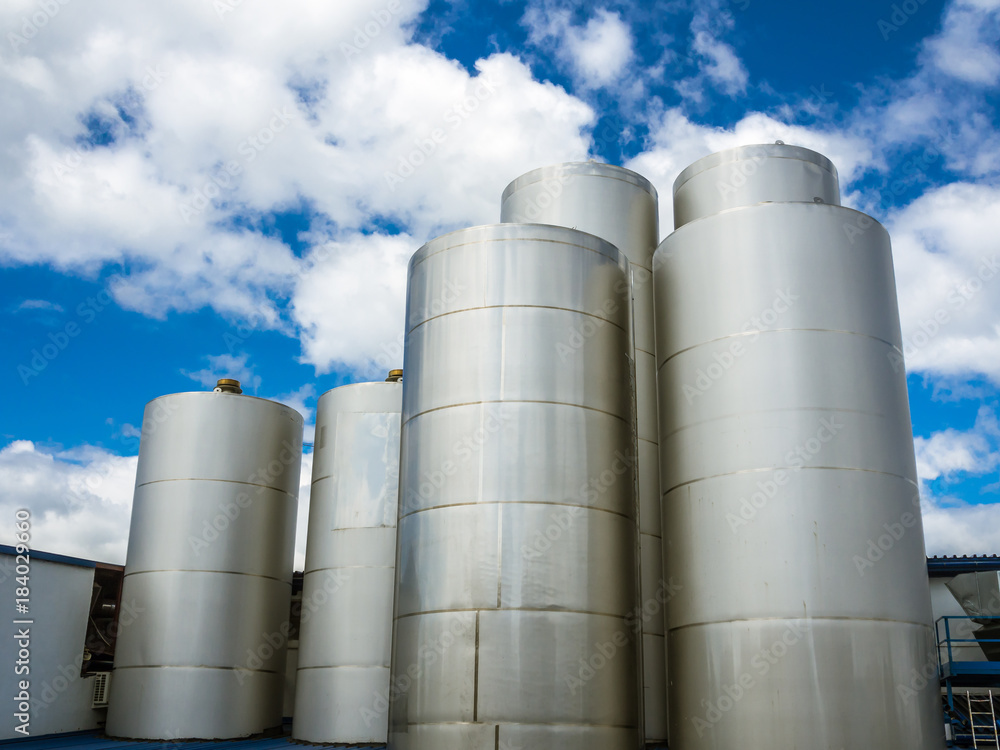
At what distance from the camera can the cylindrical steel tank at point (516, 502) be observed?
13781 millimetres

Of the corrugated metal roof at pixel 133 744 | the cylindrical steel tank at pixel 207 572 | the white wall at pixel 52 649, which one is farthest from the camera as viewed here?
the cylindrical steel tank at pixel 207 572

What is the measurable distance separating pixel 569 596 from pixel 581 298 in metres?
4.95

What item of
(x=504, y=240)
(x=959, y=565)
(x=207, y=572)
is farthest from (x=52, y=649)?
(x=959, y=565)

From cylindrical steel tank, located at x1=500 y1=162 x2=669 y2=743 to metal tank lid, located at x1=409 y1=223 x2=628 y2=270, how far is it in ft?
9.29

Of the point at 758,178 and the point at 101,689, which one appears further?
the point at 101,689

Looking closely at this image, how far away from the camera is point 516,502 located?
1451 cm

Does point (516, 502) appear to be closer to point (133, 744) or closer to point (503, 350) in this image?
point (503, 350)

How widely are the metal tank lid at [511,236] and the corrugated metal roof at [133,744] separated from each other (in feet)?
32.8

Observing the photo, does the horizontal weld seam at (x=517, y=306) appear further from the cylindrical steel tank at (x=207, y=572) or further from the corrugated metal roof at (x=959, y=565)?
the corrugated metal roof at (x=959, y=565)

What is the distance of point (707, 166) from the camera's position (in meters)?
19.8

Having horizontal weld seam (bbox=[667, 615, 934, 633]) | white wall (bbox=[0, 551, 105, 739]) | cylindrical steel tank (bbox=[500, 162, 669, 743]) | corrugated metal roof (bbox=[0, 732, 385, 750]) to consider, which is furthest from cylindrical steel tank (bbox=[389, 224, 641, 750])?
white wall (bbox=[0, 551, 105, 739])

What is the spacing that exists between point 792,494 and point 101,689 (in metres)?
17.6

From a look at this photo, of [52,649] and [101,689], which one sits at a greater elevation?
[52,649]

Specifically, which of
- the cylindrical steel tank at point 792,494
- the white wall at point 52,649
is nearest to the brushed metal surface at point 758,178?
the cylindrical steel tank at point 792,494
